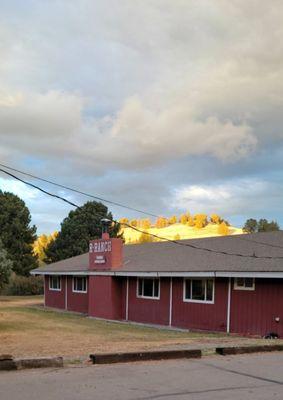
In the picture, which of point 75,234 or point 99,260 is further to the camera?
point 75,234

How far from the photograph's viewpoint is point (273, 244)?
1044 inches

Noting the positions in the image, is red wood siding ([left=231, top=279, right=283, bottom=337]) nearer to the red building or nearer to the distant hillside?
the red building

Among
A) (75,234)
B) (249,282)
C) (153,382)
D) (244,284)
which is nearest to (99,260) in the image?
(244,284)

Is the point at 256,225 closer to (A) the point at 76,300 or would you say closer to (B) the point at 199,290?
(A) the point at 76,300

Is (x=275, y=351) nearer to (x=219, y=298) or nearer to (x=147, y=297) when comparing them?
(x=219, y=298)

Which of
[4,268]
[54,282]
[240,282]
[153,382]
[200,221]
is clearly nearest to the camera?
[153,382]

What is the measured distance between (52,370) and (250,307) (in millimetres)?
14907

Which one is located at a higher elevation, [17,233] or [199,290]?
[17,233]

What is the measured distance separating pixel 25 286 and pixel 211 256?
3798 cm

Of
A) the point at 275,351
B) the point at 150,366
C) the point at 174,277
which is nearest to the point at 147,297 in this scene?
the point at 174,277

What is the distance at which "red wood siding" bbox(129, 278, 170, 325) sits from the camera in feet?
94.2

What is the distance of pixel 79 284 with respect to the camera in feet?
129

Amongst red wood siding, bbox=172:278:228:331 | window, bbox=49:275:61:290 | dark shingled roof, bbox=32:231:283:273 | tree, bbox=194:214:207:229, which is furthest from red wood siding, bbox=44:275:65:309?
tree, bbox=194:214:207:229

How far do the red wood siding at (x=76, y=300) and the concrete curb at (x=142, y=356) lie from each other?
26.0 m
